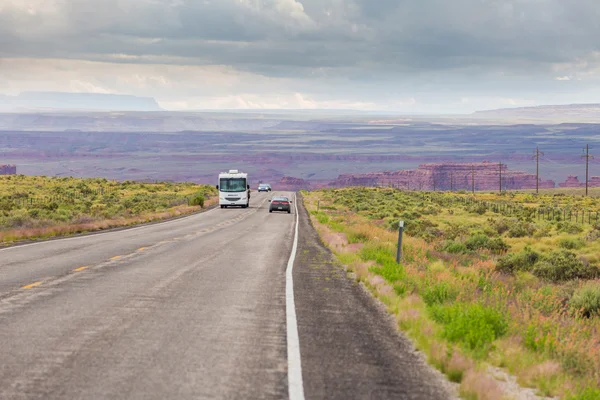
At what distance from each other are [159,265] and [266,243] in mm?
9128

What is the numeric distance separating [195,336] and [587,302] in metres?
8.50

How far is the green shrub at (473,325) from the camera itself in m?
8.48

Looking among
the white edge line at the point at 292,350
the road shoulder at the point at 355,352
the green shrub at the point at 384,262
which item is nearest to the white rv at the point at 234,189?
the green shrub at the point at 384,262

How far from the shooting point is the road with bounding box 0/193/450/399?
21.4 feet

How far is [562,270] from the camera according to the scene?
19.3 metres

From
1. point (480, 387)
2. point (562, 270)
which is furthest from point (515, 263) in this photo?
point (480, 387)

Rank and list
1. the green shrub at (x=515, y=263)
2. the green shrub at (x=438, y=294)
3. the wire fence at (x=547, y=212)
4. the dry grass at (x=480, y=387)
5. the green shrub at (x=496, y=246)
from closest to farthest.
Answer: the dry grass at (x=480, y=387)
the green shrub at (x=438, y=294)
the green shrub at (x=515, y=263)
the green shrub at (x=496, y=246)
the wire fence at (x=547, y=212)

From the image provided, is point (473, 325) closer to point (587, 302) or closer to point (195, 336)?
point (195, 336)

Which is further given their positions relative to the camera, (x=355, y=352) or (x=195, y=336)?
(x=195, y=336)

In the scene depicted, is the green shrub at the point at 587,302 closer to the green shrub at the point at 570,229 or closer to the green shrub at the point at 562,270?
the green shrub at the point at 562,270

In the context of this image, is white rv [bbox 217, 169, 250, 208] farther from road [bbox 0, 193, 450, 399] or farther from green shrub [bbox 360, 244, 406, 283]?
road [bbox 0, 193, 450, 399]

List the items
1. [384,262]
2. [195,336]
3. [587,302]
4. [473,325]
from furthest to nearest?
[384,262], [587,302], [473,325], [195,336]

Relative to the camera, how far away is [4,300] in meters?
11.0

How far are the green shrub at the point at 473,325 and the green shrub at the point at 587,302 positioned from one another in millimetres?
4365
